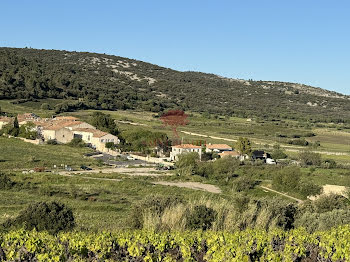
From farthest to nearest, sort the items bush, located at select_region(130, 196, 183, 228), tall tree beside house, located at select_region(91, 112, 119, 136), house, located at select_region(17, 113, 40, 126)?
tall tree beside house, located at select_region(91, 112, 119, 136), house, located at select_region(17, 113, 40, 126), bush, located at select_region(130, 196, 183, 228)

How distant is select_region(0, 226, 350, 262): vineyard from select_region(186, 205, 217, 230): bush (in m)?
5.59

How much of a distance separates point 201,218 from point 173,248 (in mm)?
7651

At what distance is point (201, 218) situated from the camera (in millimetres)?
24344

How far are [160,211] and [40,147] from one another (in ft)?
185

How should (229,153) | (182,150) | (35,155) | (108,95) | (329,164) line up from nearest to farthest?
(35,155) → (329,164) → (182,150) → (229,153) → (108,95)

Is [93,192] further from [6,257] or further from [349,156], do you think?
[349,156]

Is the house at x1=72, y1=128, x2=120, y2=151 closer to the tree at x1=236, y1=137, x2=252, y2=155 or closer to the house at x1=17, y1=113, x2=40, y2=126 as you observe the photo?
the house at x1=17, y1=113, x2=40, y2=126

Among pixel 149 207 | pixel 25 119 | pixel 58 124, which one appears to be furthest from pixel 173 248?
pixel 25 119

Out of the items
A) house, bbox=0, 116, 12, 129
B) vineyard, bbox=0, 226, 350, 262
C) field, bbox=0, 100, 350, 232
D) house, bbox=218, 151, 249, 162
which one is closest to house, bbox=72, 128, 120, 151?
field, bbox=0, 100, 350, 232

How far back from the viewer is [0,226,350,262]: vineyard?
15172 millimetres

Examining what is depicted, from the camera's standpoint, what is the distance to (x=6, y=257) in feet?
48.4

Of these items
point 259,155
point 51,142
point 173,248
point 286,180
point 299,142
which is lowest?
point 51,142

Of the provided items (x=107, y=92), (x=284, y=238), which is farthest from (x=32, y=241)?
(x=107, y=92)

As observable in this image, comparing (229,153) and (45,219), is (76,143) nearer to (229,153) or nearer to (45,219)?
(229,153)
